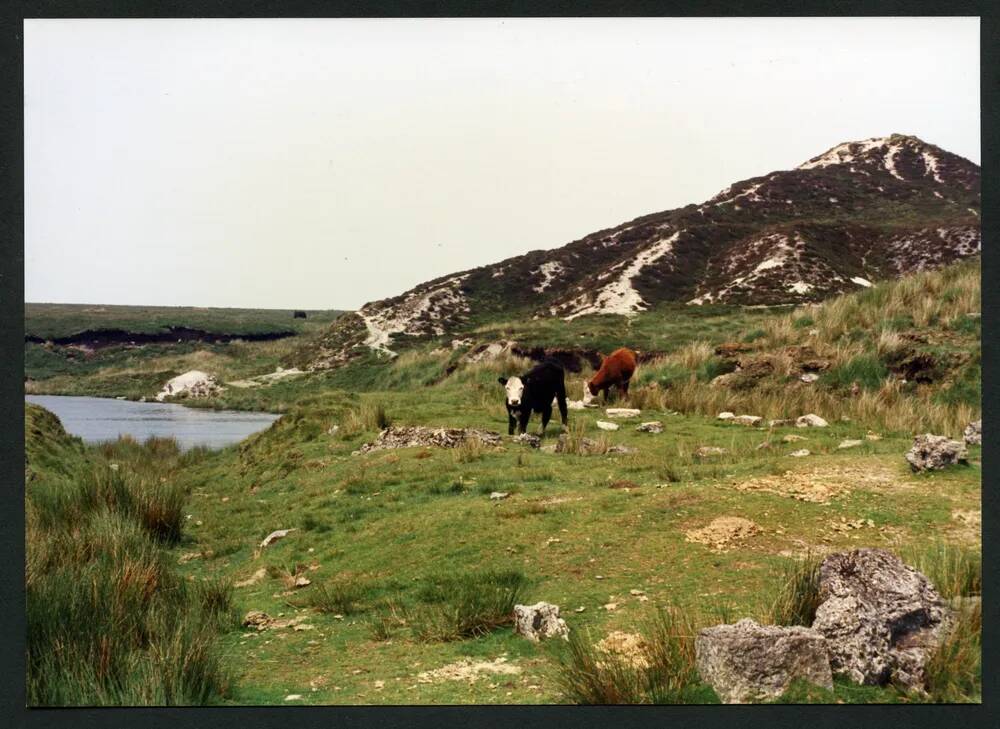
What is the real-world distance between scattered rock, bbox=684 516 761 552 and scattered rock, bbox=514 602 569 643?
2111 millimetres

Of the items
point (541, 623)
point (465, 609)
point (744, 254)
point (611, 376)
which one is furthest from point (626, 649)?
point (744, 254)

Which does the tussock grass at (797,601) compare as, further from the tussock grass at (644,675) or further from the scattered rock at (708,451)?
the scattered rock at (708,451)

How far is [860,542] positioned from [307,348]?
23696mm

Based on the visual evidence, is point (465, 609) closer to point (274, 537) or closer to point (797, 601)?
point (797, 601)

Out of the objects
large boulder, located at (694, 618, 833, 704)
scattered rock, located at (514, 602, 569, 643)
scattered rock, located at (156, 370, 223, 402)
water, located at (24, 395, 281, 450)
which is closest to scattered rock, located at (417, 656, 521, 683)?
scattered rock, located at (514, 602, 569, 643)

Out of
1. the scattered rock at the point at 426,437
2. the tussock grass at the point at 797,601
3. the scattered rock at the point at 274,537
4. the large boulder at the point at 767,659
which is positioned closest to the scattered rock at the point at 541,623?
the large boulder at the point at 767,659

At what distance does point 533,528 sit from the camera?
28.2ft

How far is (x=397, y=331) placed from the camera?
29.1 metres

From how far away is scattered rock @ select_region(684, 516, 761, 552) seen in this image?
7641 millimetres

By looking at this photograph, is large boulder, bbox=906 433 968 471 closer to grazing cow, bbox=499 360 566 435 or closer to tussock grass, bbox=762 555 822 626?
tussock grass, bbox=762 555 822 626

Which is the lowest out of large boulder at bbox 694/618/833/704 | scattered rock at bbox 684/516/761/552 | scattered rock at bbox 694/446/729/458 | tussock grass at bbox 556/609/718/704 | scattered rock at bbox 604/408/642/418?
tussock grass at bbox 556/609/718/704

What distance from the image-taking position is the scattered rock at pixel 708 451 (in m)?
11.9

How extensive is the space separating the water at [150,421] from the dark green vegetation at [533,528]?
153 cm

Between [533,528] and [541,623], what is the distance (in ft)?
7.56
